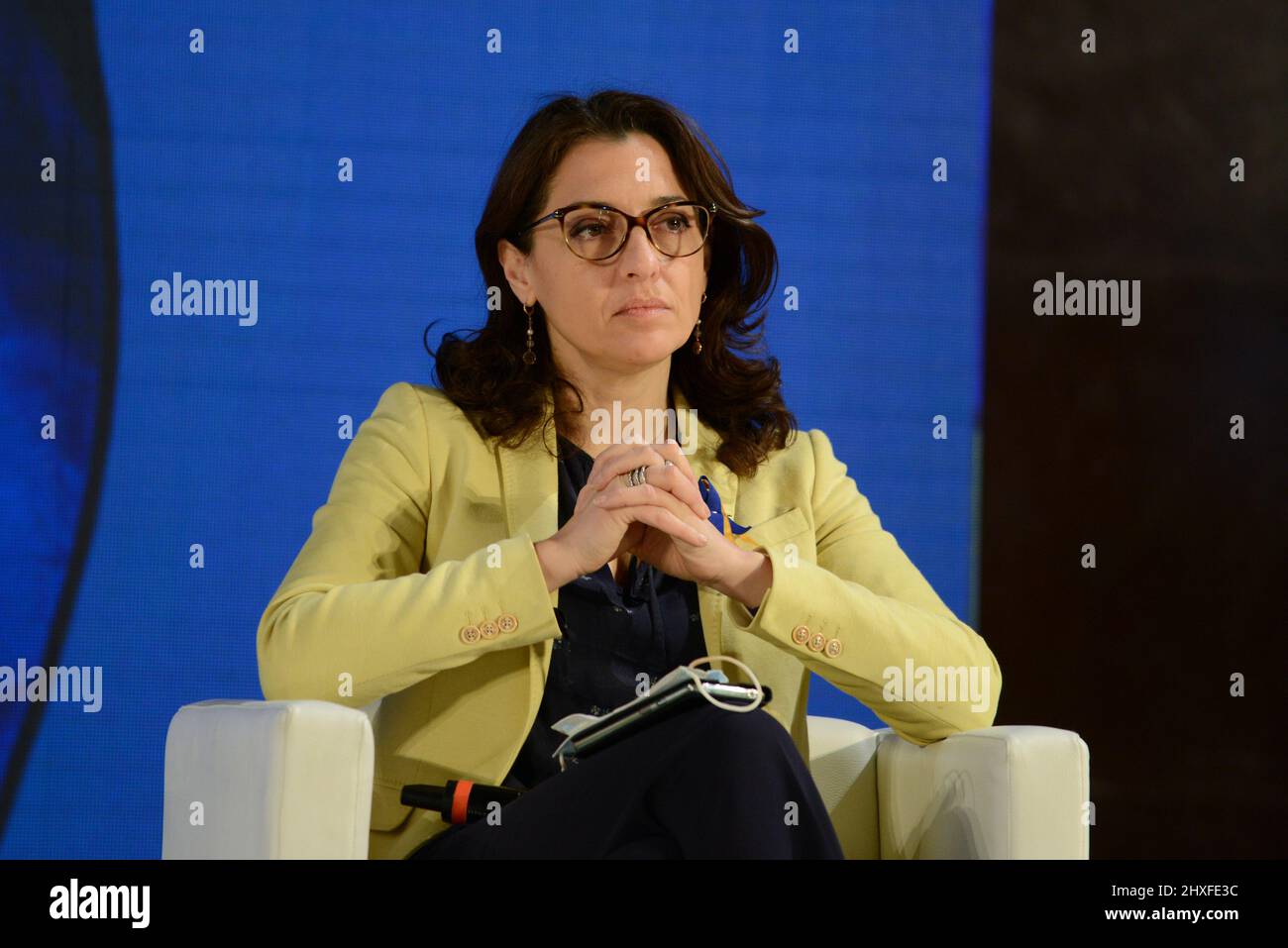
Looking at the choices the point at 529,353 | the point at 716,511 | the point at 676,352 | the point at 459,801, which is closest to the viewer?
the point at 459,801

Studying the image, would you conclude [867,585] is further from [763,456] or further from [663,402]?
[663,402]

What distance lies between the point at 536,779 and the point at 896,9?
2164 mm

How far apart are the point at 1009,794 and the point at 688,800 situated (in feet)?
1.51

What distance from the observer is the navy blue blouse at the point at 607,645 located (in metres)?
2.03

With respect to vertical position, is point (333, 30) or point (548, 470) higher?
point (333, 30)

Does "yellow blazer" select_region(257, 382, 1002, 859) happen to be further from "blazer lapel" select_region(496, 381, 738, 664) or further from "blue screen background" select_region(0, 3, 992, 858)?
"blue screen background" select_region(0, 3, 992, 858)

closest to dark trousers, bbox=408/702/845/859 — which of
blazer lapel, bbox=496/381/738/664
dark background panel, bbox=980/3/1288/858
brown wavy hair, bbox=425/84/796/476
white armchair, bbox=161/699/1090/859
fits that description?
white armchair, bbox=161/699/1090/859

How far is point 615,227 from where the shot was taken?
2188mm

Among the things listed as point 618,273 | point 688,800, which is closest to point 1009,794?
point 688,800

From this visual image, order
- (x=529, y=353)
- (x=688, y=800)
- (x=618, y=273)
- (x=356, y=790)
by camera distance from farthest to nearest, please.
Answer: (x=529, y=353) < (x=618, y=273) < (x=356, y=790) < (x=688, y=800)

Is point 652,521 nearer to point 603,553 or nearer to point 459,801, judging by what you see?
point 603,553

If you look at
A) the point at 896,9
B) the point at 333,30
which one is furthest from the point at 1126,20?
the point at 333,30

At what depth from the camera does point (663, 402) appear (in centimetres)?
236

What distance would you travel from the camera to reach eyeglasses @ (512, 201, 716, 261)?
218cm
